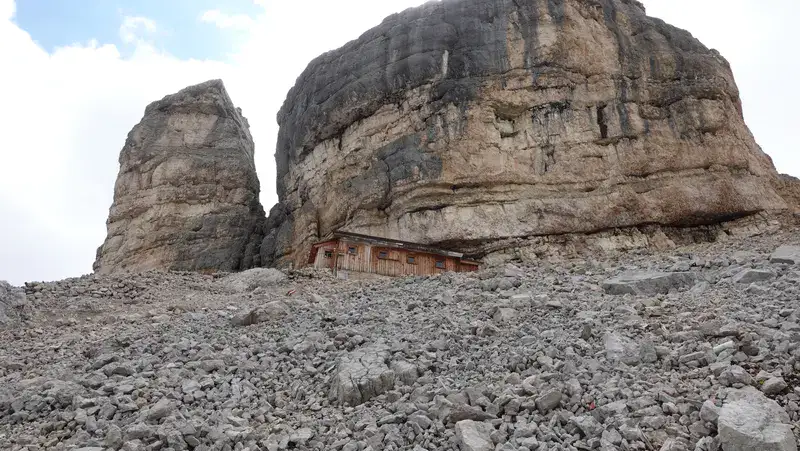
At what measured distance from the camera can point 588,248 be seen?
37781 mm

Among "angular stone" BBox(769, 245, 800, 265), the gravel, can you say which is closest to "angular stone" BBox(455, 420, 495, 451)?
the gravel

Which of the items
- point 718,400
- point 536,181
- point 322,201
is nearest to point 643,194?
point 536,181

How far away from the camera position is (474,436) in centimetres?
773

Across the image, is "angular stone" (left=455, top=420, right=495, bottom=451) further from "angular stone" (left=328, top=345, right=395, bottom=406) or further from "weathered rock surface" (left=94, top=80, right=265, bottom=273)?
"weathered rock surface" (left=94, top=80, right=265, bottom=273)

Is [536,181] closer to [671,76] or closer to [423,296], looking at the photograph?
[671,76]

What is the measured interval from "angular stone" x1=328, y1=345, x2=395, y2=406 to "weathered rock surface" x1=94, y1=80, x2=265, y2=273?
39.8 meters

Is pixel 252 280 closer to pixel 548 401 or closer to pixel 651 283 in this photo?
pixel 651 283

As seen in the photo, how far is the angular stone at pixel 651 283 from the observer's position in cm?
1554

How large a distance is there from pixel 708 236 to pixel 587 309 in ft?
101

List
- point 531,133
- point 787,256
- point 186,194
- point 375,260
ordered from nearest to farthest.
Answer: point 787,256, point 375,260, point 531,133, point 186,194

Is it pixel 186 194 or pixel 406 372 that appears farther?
pixel 186 194

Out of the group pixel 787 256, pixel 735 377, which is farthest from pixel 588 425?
pixel 787 256

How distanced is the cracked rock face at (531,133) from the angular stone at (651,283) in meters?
21.9

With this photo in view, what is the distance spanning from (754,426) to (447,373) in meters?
→ 5.18
